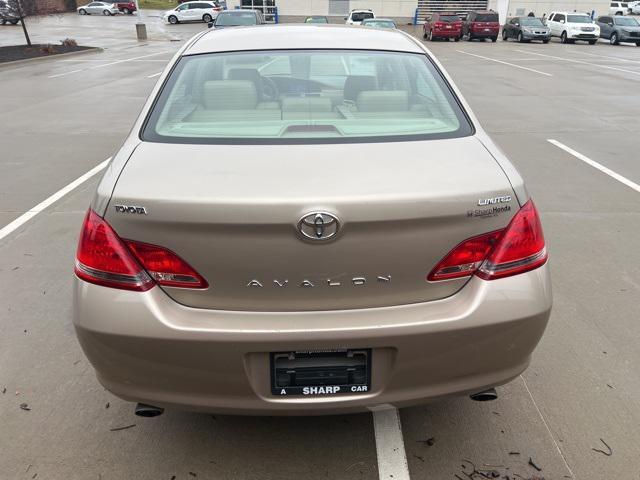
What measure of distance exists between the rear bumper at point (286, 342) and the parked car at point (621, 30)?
39004mm

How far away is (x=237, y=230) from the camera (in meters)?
1.97

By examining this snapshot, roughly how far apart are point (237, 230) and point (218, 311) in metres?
0.33

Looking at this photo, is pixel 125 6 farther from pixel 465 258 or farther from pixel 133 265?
pixel 465 258

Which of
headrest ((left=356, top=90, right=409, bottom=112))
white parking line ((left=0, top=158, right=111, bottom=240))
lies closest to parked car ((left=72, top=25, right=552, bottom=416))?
headrest ((left=356, top=90, right=409, bottom=112))

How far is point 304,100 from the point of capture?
2979 millimetres

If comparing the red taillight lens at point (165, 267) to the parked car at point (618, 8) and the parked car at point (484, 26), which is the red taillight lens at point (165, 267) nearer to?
the parked car at point (484, 26)

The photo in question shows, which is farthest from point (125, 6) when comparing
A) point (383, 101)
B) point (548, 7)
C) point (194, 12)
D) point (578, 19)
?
point (383, 101)

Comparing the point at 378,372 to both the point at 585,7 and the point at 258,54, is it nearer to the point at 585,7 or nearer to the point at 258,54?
the point at 258,54

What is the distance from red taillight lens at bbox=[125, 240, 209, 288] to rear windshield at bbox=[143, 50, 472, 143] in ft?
2.15

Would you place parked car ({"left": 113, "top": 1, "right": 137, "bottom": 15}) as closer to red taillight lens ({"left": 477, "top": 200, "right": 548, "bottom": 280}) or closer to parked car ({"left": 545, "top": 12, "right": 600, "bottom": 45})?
parked car ({"left": 545, "top": 12, "right": 600, "bottom": 45})

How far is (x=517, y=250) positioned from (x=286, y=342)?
958mm

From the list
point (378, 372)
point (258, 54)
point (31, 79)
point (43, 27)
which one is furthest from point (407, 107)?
point (43, 27)

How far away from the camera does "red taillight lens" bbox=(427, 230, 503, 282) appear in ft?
6.90

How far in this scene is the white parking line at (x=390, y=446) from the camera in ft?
7.91
